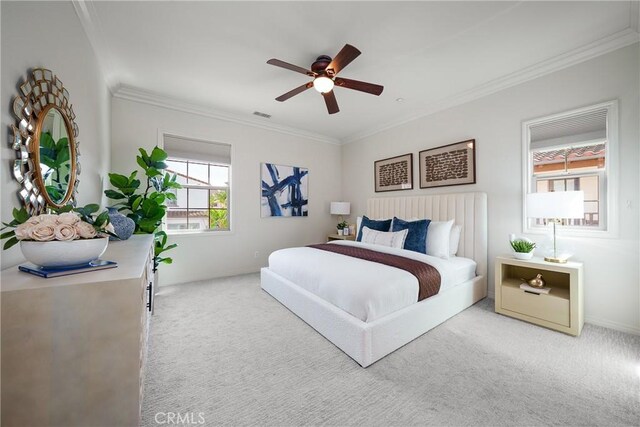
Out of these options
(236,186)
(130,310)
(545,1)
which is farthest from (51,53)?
(545,1)

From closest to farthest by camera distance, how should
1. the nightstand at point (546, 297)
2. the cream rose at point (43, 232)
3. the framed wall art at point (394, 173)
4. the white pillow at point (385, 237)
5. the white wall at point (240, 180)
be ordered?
the cream rose at point (43, 232)
the nightstand at point (546, 297)
the white pillow at point (385, 237)
the white wall at point (240, 180)
the framed wall art at point (394, 173)

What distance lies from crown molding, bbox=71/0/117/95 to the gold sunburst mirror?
0.80 m

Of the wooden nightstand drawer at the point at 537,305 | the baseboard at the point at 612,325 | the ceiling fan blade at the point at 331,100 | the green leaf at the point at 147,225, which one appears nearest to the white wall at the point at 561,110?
the baseboard at the point at 612,325

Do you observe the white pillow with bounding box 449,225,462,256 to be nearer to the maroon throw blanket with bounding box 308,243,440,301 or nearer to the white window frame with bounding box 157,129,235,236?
the maroon throw blanket with bounding box 308,243,440,301

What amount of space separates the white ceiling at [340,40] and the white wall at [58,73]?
1.04 feet

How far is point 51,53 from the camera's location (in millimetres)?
1616

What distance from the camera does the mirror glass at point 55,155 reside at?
1.45 metres

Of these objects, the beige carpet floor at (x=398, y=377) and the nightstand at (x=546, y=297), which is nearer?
the beige carpet floor at (x=398, y=377)

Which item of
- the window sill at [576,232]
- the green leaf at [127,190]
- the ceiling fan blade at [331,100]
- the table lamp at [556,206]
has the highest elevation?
the ceiling fan blade at [331,100]

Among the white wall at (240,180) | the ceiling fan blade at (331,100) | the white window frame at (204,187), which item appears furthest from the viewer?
the white window frame at (204,187)

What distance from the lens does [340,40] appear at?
2344 mm

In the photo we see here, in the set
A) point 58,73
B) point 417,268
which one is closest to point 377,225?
point 417,268

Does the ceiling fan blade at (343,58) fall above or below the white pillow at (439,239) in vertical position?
above

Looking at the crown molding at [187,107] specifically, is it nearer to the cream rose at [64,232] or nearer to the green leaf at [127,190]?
the green leaf at [127,190]
